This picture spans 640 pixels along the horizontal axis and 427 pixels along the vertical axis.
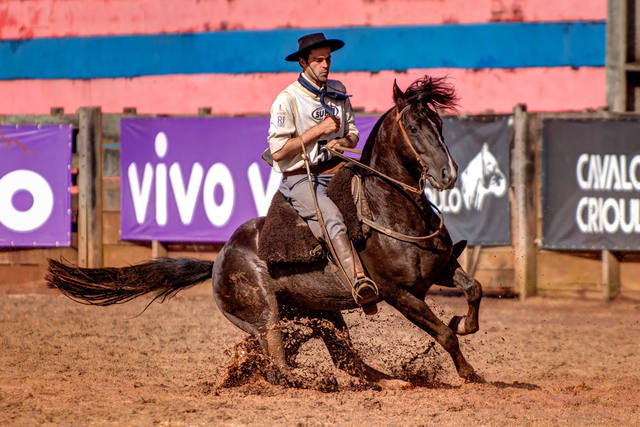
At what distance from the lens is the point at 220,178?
11.8m

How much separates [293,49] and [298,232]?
9041 mm

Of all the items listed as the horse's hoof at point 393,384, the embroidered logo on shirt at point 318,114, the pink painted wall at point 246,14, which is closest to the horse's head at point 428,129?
the embroidered logo on shirt at point 318,114

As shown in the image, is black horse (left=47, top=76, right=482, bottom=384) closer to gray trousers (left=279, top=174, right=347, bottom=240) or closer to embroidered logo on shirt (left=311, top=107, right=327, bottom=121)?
gray trousers (left=279, top=174, right=347, bottom=240)

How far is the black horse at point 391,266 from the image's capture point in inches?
232

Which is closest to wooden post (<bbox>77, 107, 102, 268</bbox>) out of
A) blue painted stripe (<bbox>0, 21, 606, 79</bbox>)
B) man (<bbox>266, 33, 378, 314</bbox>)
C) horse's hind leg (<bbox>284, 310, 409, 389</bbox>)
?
blue painted stripe (<bbox>0, 21, 606, 79</bbox>)

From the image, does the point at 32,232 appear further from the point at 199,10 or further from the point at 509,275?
the point at 509,275

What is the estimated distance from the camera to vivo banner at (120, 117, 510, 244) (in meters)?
11.3

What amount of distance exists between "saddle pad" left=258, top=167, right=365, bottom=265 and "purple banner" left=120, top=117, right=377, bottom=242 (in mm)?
5233

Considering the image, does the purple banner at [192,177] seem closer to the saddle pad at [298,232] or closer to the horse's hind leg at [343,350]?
the horse's hind leg at [343,350]

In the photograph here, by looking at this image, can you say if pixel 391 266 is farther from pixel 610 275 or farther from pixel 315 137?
pixel 610 275

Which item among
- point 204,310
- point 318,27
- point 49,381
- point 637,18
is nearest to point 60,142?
point 204,310

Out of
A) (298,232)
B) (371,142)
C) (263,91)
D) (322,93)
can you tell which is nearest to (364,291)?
(298,232)

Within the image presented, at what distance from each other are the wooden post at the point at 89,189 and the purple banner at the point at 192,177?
1.19 feet

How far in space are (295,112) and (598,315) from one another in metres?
5.68
